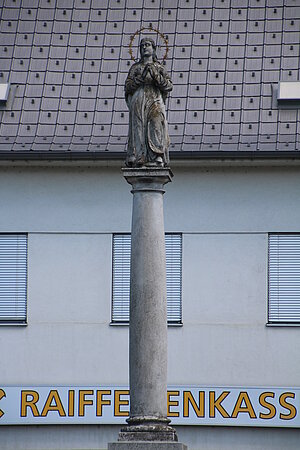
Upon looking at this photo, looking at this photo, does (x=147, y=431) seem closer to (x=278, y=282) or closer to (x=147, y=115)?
(x=147, y=115)

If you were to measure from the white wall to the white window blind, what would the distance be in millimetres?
199

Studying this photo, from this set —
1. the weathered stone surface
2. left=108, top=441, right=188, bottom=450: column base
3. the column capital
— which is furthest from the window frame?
left=108, top=441, right=188, bottom=450: column base

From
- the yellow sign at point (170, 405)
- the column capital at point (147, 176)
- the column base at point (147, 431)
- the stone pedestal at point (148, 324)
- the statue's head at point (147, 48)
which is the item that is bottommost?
the yellow sign at point (170, 405)

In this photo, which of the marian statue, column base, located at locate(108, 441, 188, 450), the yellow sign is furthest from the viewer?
the yellow sign

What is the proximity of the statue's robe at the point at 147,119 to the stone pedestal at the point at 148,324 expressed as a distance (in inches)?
11.5

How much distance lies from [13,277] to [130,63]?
5.37 m

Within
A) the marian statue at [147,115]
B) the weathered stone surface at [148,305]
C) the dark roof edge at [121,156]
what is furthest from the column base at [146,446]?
the dark roof edge at [121,156]

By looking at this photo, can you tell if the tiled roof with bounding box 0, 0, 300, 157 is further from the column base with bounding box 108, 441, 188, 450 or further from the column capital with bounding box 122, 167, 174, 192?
Answer: the column base with bounding box 108, 441, 188, 450

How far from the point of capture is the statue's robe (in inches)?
973

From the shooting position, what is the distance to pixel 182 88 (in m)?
37.3

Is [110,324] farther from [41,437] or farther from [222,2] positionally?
[222,2]

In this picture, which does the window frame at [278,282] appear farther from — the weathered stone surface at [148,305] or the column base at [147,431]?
the column base at [147,431]

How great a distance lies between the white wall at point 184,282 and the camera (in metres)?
35.4

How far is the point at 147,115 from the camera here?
24.8 m
